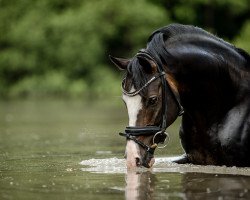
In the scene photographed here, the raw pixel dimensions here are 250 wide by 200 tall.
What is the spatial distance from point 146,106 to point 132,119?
0.15 meters

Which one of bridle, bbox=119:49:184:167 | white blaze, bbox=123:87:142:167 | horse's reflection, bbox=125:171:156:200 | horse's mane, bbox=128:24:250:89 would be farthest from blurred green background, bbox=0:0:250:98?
white blaze, bbox=123:87:142:167

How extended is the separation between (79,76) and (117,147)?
73.8ft

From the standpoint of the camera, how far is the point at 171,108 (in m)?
5.69

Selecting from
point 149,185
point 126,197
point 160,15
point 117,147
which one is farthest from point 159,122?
point 160,15

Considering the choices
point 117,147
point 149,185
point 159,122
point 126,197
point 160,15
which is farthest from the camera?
point 160,15

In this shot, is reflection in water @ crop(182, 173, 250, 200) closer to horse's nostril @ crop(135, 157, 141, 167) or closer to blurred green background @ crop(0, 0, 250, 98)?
horse's nostril @ crop(135, 157, 141, 167)

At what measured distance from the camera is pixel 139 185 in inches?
208

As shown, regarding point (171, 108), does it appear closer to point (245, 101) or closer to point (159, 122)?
point (159, 122)

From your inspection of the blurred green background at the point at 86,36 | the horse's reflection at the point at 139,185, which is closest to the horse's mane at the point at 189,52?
the horse's reflection at the point at 139,185

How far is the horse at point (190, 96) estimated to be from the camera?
5.57m

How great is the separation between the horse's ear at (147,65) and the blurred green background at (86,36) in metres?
22.7

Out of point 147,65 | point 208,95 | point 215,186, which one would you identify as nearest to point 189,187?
point 215,186

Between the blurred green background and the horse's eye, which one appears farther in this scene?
the blurred green background

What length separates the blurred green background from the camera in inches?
1200
